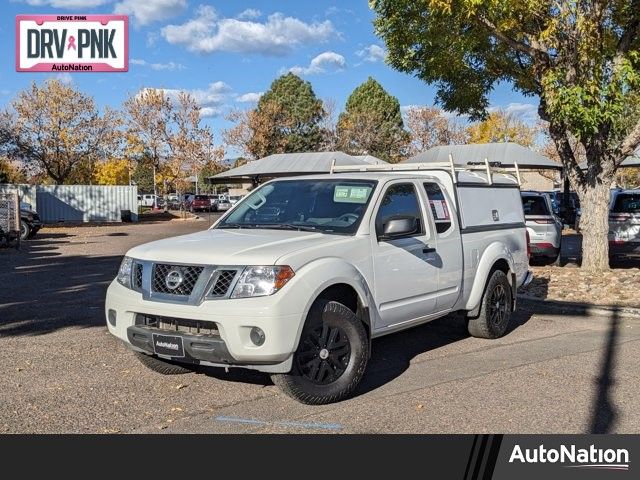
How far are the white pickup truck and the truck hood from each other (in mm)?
11

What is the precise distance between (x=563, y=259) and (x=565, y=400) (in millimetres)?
11648

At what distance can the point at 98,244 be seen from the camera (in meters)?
22.1

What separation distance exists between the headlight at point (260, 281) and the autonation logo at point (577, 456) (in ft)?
6.22

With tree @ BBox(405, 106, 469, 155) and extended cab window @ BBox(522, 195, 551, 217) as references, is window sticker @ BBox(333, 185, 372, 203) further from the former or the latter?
tree @ BBox(405, 106, 469, 155)

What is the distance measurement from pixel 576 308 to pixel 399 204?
4.39m

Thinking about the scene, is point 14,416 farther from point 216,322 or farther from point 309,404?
point 309,404

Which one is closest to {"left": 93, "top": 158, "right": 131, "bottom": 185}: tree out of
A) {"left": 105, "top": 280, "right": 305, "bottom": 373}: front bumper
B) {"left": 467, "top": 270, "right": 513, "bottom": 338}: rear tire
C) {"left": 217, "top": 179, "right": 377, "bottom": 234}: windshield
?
{"left": 467, "top": 270, "right": 513, "bottom": 338}: rear tire

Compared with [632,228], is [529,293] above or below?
below

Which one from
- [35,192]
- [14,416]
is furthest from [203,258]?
[35,192]

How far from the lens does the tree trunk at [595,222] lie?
12.1 meters

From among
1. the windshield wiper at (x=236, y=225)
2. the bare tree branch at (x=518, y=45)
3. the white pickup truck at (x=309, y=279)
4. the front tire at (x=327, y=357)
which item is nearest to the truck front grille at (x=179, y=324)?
the white pickup truck at (x=309, y=279)

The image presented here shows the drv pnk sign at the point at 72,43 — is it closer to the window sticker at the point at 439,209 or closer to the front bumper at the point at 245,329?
the window sticker at the point at 439,209

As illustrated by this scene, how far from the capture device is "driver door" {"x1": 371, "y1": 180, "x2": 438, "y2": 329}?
5.83 meters

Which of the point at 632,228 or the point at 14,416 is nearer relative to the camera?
the point at 14,416
